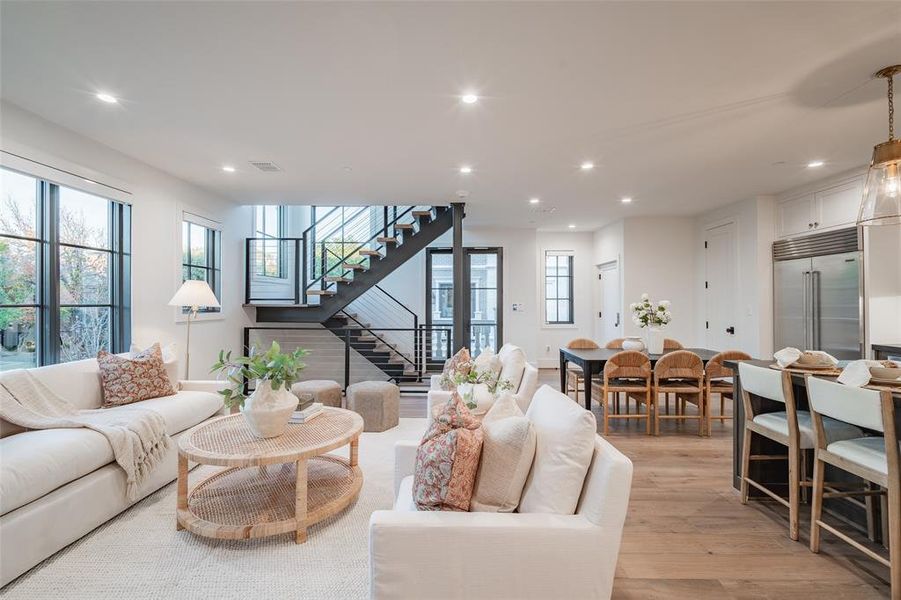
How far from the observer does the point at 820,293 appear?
15.2 ft

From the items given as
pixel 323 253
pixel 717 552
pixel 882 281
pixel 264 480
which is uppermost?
pixel 323 253

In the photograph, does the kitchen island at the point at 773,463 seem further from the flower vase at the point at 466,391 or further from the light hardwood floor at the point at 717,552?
the flower vase at the point at 466,391

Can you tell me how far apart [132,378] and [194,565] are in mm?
1815

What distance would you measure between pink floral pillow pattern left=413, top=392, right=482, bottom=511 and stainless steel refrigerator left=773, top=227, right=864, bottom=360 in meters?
4.76

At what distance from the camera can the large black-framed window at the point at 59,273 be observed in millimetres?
3002

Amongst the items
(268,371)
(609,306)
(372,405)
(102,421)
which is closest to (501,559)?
(268,371)

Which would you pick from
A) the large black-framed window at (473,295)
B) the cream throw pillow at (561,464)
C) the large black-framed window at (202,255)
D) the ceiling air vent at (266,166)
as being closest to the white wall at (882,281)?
the cream throw pillow at (561,464)

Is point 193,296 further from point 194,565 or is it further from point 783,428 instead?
point 783,428

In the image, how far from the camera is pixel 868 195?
8.18ft

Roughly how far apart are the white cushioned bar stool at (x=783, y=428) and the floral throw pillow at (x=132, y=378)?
14.0ft

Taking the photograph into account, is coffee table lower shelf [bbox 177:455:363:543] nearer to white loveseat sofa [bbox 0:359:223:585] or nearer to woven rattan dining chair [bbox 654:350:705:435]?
white loveseat sofa [bbox 0:359:223:585]

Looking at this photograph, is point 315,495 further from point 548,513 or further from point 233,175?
point 233,175

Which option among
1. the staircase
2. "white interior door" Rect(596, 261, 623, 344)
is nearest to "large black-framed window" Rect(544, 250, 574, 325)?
"white interior door" Rect(596, 261, 623, 344)

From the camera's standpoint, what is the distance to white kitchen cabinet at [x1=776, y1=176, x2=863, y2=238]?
4.33m
